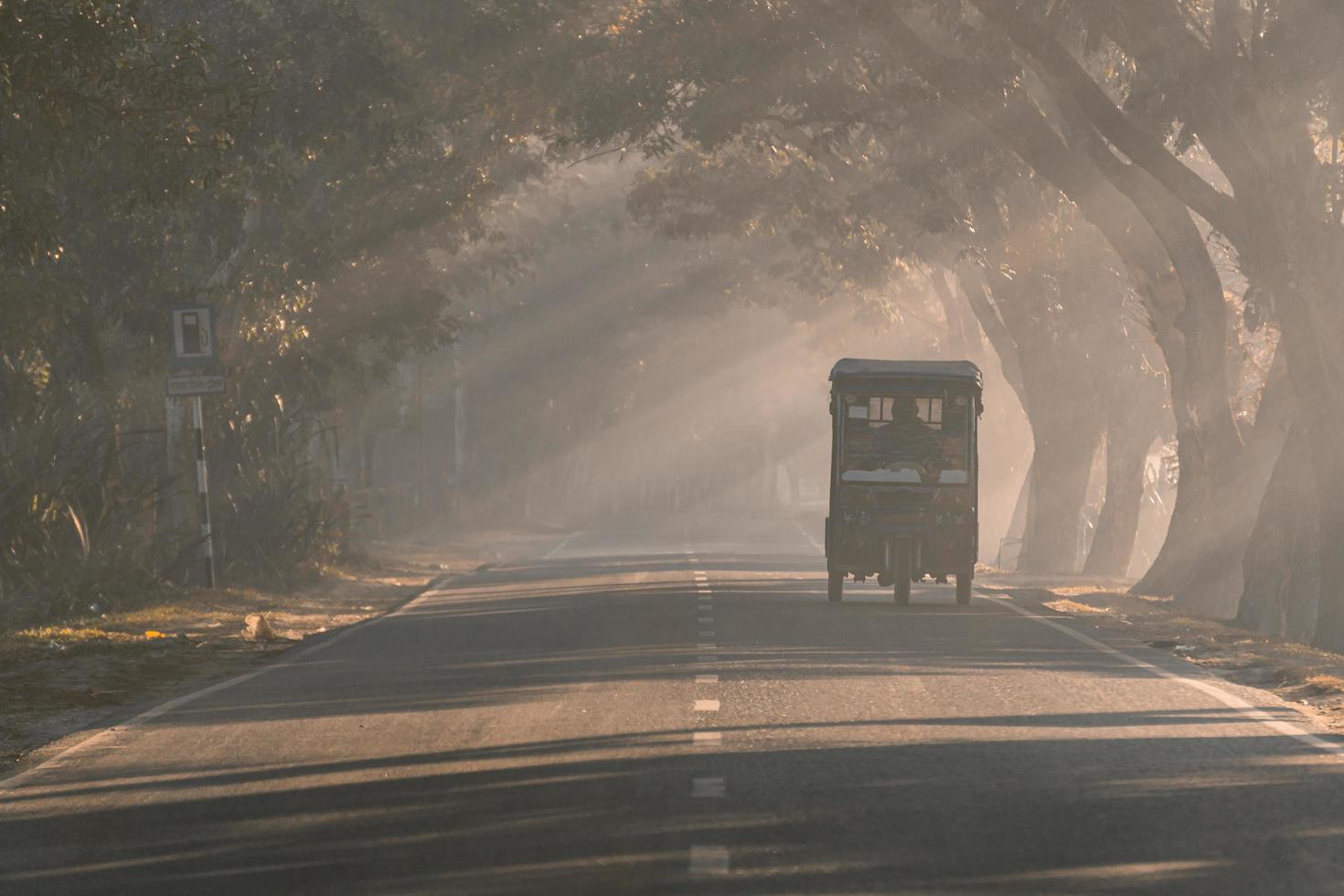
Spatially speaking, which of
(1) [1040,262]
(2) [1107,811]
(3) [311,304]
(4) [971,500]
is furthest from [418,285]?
(2) [1107,811]

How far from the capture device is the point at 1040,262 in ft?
135

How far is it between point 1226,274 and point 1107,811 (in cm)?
5336

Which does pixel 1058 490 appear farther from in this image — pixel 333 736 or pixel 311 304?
pixel 333 736

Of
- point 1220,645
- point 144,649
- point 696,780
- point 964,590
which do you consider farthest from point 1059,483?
point 696,780

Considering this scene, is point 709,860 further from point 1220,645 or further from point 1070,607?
point 1070,607

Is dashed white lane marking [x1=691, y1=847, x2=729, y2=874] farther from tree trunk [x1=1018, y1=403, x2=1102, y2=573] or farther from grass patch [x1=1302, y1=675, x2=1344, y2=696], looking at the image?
tree trunk [x1=1018, y1=403, x2=1102, y2=573]

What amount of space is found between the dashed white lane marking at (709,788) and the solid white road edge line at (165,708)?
3.46 m

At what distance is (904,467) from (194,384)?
324 inches

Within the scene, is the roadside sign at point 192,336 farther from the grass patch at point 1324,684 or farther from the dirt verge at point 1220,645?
the grass patch at point 1324,684

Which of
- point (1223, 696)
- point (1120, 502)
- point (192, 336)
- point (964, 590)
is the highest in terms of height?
point (192, 336)

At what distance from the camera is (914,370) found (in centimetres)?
2622

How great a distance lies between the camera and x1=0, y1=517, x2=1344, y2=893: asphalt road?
29.9 ft

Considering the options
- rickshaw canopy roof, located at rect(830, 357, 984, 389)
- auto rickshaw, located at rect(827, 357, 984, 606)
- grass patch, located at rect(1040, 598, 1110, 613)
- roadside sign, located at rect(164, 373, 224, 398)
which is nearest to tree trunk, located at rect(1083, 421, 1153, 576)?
grass patch, located at rect(1040, 598, 1110, 613)

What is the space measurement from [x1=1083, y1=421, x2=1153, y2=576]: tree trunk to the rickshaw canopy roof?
18042 mm
